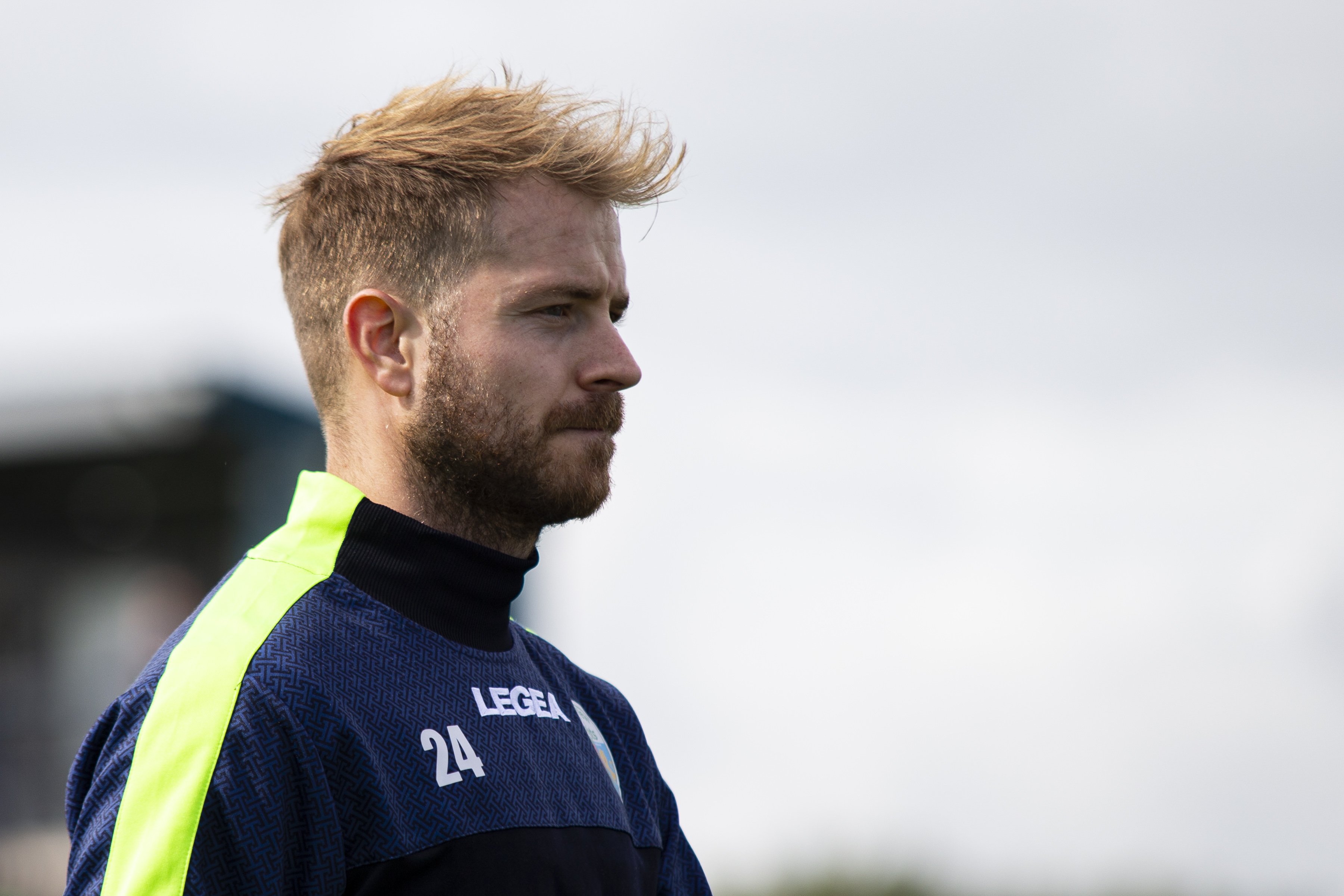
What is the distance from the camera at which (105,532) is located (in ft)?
49.4

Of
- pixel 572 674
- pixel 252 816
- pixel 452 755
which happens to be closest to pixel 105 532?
pixel 572 674

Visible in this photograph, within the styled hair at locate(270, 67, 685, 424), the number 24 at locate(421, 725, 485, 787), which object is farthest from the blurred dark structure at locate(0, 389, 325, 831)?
the number 24 at locate(421, 725, 485, 787)

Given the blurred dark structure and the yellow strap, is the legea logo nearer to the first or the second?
the yellow strap

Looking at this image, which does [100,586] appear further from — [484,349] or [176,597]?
[484,349]

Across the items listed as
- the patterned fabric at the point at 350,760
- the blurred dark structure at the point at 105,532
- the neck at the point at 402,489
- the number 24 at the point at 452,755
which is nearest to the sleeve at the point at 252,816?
the patterned fabric at the point at 350,760

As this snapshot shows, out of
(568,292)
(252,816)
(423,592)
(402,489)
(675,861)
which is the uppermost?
(568,292)

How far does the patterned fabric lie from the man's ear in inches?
14.6

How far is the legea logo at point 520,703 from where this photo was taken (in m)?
2.07

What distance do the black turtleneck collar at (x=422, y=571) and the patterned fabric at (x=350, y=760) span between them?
1.0 inches

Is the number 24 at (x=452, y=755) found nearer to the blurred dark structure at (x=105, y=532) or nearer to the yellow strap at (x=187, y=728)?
the yellow strap at (x=187, y=728)

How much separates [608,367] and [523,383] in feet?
0.49

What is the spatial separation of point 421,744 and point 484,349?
25.7 inches

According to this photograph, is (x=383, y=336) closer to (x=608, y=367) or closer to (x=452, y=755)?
(x=608, y=367)

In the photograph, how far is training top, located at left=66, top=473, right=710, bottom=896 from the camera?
169cm
